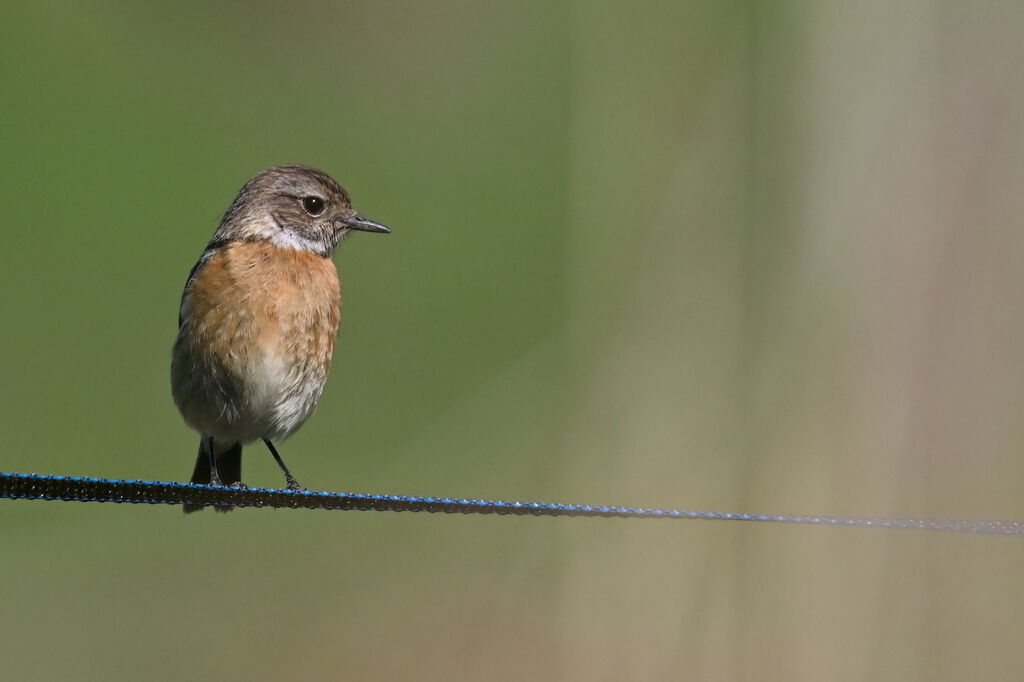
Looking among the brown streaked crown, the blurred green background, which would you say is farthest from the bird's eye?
the blurred green background

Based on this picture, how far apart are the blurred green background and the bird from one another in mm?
1238

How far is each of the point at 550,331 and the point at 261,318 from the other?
2.30 meters

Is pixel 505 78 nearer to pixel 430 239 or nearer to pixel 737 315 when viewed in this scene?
pixel 430 239

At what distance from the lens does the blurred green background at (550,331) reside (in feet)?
11.3

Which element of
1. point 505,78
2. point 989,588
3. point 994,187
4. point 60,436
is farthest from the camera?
point 505,78

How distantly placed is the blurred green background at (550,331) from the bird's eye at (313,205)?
133cm

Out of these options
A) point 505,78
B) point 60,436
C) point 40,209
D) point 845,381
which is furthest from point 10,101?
point 845,381

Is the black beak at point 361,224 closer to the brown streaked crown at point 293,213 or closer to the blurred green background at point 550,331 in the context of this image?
the brown streaked crown at point 293,213

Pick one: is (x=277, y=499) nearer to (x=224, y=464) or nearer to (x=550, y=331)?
(x=224, y=464)

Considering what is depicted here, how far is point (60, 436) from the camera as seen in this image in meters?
4.87

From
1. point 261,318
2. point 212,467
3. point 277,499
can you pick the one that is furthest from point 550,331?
point 277,499

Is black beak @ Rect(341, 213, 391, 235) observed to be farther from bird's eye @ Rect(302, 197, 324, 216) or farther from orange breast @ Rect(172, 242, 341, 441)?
orange breast @ Rect(172, 242, 341, 441)

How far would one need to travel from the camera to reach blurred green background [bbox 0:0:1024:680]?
3.43 m

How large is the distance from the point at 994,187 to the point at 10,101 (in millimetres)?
4235
